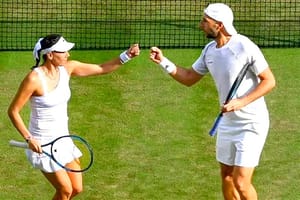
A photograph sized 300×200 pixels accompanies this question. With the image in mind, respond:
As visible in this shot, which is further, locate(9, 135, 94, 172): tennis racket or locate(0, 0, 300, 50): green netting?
locate(0, 0, 300, 50): green netting

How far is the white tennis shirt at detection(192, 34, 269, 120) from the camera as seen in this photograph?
8.04 meters

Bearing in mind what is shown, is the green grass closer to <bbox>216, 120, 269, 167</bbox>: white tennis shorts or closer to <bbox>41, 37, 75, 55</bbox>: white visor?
<bbox>216, 120, 269, 167</bbox>: white tennis shorts

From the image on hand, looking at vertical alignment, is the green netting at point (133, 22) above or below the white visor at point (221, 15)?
below

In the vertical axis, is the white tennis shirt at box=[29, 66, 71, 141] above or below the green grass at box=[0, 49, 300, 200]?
above

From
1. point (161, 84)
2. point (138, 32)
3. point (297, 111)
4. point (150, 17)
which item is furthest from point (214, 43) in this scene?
point (150, 17)

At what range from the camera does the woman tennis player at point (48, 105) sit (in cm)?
788

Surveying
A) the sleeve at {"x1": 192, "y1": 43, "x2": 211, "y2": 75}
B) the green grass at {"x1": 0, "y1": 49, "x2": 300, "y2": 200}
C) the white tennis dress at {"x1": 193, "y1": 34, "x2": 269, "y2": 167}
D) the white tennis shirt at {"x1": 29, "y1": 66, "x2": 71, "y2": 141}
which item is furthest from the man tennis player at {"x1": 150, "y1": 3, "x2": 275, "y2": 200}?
the white tennis shirt at {"x1": 29, "y1": 66, "x2": 71, "y2": 141}

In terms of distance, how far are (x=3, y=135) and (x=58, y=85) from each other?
3175mm

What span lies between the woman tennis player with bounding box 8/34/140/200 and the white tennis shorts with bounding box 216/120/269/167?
51.0 inches

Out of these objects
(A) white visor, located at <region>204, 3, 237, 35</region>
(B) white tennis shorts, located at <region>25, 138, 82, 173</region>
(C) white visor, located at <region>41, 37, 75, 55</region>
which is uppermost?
(A) white visor, located at <region>204, 3, 237, 35</region>

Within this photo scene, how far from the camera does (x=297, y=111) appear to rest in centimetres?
1188

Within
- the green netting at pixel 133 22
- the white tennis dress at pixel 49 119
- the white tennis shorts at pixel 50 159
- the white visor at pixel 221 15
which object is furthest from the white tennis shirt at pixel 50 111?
the green netting at pixel 133 22

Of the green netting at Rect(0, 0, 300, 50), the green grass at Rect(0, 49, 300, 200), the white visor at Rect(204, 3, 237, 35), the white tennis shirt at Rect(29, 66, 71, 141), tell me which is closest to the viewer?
the white tennis shirt at Rect(29, 66, 71, 141)

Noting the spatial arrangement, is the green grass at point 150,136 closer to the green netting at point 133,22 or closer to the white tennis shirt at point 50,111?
the green netting at point 133,22
